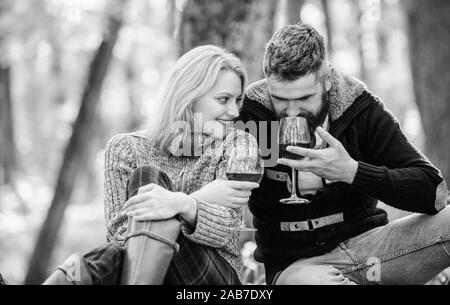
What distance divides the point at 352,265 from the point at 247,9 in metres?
2.62

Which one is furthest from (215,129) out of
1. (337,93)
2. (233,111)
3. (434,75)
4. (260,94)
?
(434,75)

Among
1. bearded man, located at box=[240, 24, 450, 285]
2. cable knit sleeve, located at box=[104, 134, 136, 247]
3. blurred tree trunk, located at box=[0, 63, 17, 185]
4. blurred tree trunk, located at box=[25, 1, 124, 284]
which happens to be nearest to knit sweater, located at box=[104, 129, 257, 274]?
cable knit sleeve, located at box=[104, 134, 136, 247]

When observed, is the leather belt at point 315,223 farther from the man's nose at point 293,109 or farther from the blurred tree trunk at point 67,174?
the blurred tree trunk at point 67,174

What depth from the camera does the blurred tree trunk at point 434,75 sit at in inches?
257

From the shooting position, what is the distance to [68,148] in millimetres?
8562

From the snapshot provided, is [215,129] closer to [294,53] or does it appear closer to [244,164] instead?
[244,164]

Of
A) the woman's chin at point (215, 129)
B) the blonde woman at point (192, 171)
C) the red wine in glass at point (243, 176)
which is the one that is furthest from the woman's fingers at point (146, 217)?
the woman's chin at point (215, 129)

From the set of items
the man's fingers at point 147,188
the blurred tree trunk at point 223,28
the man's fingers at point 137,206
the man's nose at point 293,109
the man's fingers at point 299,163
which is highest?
the blurred tree trunk at point 223,28

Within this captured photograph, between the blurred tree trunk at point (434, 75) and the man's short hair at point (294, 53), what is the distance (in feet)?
11.8

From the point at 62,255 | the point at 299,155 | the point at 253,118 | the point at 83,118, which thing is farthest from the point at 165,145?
the point at 62,255

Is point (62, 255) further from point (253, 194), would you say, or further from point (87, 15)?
point (253, 194)

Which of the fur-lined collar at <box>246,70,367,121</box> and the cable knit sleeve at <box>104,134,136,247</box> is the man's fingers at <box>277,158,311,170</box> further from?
the cable knit sleeve at <box>104,134,136,247</box>

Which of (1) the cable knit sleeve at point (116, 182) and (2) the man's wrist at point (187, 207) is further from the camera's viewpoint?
(1) the cable knit sleeve at point (116, 182)
